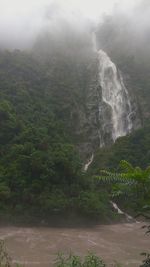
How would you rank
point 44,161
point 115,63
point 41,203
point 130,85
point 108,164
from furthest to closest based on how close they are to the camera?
1. point 115,63
2. point 130,85
3. point 108,164
4. point 44,161
5. point 41,203

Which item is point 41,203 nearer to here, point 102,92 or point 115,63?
point 102,92

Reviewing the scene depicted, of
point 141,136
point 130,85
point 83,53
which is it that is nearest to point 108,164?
point 141,136

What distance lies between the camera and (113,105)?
6316 cm

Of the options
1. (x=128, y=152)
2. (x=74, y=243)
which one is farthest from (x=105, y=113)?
(x=74, y=243)

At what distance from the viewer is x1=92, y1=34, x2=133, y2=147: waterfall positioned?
60.6 meters

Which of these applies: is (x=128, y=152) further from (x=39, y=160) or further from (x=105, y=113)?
(x=39, y=160)

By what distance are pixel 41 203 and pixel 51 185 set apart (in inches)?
106

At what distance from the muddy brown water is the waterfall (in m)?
23.9

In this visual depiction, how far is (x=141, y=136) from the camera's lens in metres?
52.7

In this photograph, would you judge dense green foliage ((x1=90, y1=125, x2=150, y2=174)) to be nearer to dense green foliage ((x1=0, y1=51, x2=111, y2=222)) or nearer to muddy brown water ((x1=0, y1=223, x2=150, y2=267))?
dense green foliage ((x1=0, y1=51, x2=111, y2=222))

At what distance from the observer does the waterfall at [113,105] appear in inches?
2384

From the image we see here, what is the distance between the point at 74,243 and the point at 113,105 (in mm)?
36140

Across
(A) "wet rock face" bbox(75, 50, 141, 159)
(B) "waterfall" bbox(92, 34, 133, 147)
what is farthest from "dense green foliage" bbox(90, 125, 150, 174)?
(B) "waterfall" bbox(92, 34, 133, 147)

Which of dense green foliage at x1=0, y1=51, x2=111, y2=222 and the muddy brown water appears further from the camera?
dense green foliage at x1=0, y1=51, x2=111, y2=222
